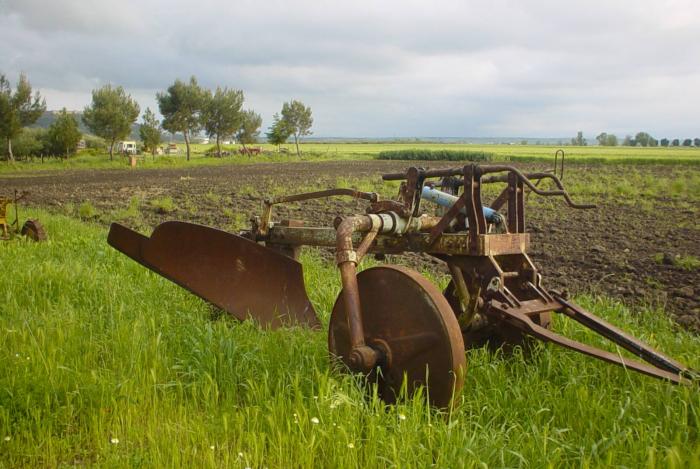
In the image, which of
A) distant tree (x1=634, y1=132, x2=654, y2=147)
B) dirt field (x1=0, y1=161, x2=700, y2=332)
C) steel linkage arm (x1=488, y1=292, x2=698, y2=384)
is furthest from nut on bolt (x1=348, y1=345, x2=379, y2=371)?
distant tree (x1=634, y1=132, x2=654, y2=147)

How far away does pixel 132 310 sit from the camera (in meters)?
4.94

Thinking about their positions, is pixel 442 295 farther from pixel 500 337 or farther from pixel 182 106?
pixel 182 106

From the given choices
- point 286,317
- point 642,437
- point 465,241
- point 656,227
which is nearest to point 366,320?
point 465,241

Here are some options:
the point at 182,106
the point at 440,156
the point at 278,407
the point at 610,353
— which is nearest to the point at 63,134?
the point at 182,106

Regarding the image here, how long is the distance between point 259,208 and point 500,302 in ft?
42.6

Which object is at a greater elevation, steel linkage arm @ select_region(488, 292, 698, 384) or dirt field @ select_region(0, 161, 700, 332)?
steel linkage arm @ select_region(488, 292, 698, 384)

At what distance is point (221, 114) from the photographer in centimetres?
5988

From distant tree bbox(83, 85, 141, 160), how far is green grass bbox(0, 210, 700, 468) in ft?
162

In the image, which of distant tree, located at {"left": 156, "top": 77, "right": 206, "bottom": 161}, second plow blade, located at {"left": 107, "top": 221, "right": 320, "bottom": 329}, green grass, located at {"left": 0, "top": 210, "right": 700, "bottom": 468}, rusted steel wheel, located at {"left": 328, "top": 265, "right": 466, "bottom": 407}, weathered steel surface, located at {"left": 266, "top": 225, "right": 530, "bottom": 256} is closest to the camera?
green grass, located at {"left": 0, "top": 210, "right": 700, "bottom": 468}

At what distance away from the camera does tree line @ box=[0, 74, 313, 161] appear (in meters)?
40.1

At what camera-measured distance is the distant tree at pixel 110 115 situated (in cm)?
4966

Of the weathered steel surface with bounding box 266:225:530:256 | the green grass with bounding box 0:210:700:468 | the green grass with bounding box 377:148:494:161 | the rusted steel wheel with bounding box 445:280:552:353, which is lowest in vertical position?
the green grass with bounding box 0:210:700:468

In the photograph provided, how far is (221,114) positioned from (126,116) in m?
11.2

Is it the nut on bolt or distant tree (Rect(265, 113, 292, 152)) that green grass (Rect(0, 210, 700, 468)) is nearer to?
the nut on bolt
